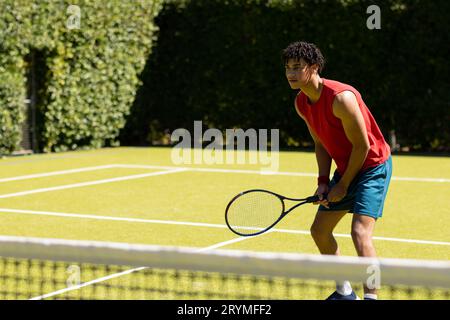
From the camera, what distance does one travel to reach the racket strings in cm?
640

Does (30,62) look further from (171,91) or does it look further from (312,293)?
(312,293)

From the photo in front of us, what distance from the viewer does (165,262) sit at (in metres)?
4.12

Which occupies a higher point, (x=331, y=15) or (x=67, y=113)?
(x=331, y=15)

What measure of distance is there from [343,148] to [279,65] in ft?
42.2

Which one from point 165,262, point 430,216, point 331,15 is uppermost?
point 331,15

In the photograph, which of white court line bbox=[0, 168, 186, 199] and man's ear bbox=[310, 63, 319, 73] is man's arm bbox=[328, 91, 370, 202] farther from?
white court line bbox=[0, 168, 186, 199]

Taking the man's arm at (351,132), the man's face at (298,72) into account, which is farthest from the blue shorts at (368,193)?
the man's face at (298,72)

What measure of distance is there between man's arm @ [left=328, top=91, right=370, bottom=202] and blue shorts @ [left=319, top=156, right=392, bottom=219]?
0.36 feet

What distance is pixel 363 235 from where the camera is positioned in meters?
5.86

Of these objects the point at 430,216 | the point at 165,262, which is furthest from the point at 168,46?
the point at 165,262

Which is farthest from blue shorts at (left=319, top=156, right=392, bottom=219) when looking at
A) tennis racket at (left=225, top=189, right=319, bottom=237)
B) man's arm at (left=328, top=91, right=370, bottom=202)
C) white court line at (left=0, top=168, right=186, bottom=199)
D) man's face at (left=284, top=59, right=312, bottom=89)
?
white court line at (left=0, top=168, right=186, bottom=199)

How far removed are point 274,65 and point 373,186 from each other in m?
13.0

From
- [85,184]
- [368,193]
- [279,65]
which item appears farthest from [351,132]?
[279,65]

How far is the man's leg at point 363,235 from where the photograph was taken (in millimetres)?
5824
